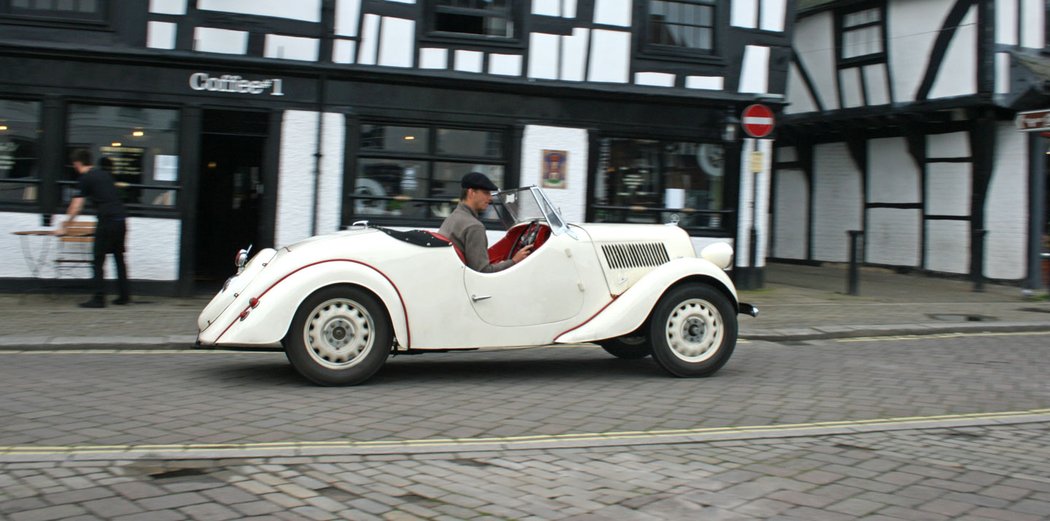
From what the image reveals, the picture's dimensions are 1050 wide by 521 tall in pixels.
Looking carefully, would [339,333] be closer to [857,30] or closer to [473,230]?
[473,230]

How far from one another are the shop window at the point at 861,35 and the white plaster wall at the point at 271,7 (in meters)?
11.2

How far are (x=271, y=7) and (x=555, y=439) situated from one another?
9.14 meters

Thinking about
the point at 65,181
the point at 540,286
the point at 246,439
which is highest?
the point at 65,181

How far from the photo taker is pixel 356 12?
12609 mm

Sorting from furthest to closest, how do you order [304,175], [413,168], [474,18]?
1. [474,18]
2. [413,168]
3. [304,175]

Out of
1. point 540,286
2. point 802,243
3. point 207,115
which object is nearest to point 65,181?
point 207,115

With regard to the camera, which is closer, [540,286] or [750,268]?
[540,286]

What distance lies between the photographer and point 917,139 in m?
17.9

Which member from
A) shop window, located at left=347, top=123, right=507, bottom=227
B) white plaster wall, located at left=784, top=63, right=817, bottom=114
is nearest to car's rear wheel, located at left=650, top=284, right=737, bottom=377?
shop window, located at left=347, top=123, right=507, bottom=227

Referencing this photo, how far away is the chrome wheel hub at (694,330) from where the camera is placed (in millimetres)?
6984

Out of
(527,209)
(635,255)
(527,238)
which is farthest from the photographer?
(527,209)

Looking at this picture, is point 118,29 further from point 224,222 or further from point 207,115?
point 224,222

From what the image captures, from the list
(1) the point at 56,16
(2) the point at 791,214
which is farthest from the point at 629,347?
(2) the point at 791,214

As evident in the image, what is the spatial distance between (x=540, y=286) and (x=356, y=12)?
721 cm
